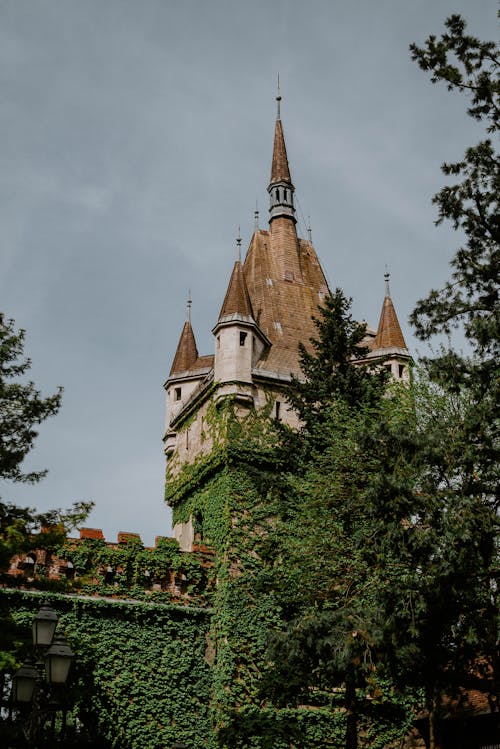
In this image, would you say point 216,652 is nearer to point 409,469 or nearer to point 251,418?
point 251,418

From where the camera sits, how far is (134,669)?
2012 centimetres


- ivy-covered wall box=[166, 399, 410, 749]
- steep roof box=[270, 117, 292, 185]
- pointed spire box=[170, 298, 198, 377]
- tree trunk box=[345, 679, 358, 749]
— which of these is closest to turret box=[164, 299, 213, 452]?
pointed spire box=[170, 298, 198, 377]

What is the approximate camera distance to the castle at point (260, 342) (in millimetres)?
25422

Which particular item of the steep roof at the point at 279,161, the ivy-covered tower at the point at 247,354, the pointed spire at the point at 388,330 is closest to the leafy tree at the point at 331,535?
the ivy-covered tower at the point at 247,354

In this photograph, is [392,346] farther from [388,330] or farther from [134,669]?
[134,669]

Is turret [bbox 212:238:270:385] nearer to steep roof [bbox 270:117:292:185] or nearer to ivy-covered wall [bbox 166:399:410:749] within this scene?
ivy-covered wall [bbox 166:399:410:749]

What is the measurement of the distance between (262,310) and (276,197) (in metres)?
6.59

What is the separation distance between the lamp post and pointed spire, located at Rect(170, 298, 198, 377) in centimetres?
1972

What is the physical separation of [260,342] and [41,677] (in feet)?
57.1

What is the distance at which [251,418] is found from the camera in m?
24.7

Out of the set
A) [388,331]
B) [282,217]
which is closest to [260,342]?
[388,331]

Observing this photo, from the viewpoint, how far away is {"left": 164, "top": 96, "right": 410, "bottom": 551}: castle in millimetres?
A: 25422

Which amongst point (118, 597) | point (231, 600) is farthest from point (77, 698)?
point (231, 600)

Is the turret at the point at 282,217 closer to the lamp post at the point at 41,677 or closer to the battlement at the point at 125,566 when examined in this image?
the battlement at the point at 125,566
